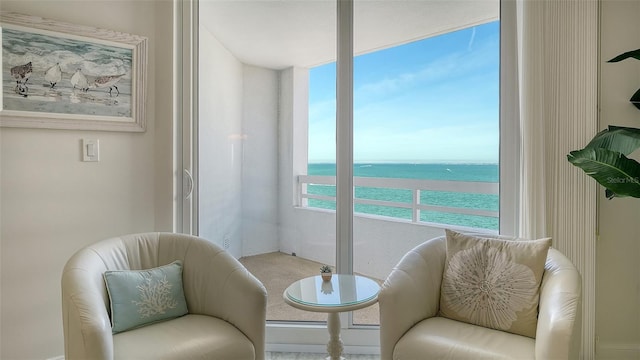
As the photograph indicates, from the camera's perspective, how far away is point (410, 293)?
183 cm

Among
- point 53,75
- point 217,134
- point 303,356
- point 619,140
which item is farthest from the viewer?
point 217,134

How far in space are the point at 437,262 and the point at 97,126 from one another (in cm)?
211

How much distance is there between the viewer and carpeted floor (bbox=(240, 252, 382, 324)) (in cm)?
262

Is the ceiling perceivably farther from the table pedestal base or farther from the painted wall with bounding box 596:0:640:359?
the table pedestal base

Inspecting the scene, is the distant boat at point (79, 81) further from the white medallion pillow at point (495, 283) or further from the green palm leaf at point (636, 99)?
the green palm leaf at point (636, 99)

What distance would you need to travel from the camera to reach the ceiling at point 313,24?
8.17ft

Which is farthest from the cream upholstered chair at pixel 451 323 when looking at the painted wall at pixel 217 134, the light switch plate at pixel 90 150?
the light switch plate at pixel 90 150

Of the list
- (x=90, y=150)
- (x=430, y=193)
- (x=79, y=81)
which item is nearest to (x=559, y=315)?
(x=430, y=193)

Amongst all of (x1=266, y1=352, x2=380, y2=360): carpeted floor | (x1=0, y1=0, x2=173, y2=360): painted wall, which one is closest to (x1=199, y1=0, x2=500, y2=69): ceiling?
(x1=0, y1=0, x2=173, y2=360): painted wall

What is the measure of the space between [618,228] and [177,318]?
2.53 metres

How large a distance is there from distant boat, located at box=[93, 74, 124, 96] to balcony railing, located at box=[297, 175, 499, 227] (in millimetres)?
1352

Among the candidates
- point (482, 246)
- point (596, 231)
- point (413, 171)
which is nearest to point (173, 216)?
point (413, 171)

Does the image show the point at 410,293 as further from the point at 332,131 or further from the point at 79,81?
the point at 79,81

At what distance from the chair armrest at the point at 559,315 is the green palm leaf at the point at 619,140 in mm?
622
